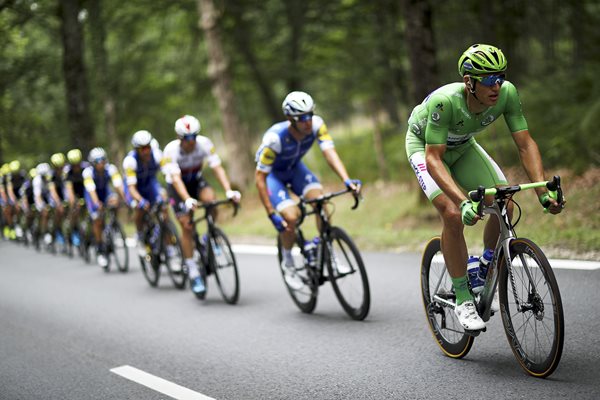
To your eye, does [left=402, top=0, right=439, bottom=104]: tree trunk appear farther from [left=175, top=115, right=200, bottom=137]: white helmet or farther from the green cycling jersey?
the green cycling jersey

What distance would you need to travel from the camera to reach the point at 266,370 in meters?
5.61

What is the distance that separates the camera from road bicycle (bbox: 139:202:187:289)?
33.0ft

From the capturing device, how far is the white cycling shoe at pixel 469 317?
4680 millimetres

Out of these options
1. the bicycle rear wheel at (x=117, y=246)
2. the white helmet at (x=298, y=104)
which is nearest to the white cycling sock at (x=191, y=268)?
the white helmet at (x=298, y=104)

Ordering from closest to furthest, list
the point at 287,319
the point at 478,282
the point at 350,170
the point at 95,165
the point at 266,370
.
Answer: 1. the point at 478,282
2. the point at 266,370
3. the point at 287,319
4. the point at 95,165
5. the point at 350,170

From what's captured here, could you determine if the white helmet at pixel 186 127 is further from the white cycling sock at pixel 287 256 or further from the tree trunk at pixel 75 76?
the tree trunk at pixel 75 76

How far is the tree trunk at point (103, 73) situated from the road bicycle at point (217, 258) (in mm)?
16770

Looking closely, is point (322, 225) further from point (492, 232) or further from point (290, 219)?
point (492, 232)

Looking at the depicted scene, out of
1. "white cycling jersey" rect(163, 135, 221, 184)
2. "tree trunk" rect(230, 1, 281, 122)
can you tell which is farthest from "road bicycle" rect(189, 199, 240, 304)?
"tree trunk" rect(230, 1, 281, 122)

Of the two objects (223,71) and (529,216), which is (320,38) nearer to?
(223,71)

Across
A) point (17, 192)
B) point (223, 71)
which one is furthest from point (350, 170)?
point (17, 192)

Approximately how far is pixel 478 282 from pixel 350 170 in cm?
2096

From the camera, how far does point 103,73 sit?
1048 inches

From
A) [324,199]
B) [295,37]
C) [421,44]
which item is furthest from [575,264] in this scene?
[295,37]
